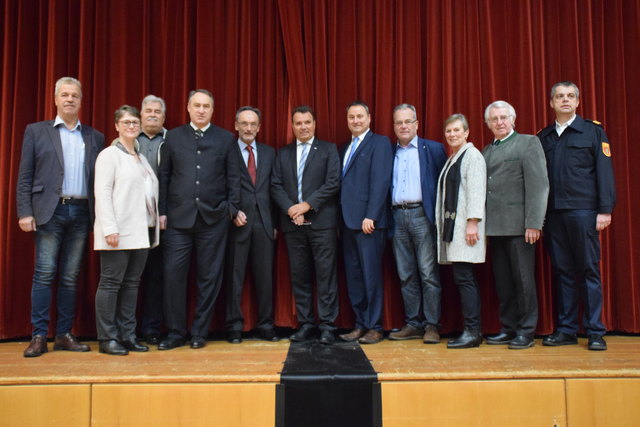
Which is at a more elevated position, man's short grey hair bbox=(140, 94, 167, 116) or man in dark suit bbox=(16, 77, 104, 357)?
man's short grey hair bbox=(140, 94, 167, 116)

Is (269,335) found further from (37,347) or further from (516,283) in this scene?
(516,283)

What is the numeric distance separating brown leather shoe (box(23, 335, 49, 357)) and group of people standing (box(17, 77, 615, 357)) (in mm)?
13

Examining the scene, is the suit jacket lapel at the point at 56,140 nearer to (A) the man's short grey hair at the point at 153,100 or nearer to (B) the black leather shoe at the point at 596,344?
(A) the man's short grey hair at the point at 153,100

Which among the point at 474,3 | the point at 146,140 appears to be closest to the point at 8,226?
the point at 146,140

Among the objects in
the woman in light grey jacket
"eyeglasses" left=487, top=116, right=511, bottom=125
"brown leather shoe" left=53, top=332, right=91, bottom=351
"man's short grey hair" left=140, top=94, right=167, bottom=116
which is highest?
"man's short grey hair" left=140, top=94, right=167, bottom=116

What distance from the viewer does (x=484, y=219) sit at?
3029 millimetres

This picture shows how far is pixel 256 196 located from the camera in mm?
3279

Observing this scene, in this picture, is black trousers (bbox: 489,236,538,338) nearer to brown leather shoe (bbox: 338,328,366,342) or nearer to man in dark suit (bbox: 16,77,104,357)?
brown leather shoe (bbox: 338,328,366,342)

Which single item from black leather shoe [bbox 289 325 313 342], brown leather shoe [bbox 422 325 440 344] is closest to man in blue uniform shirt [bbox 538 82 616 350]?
brown leather shoe [bbox 422 325 440 344]

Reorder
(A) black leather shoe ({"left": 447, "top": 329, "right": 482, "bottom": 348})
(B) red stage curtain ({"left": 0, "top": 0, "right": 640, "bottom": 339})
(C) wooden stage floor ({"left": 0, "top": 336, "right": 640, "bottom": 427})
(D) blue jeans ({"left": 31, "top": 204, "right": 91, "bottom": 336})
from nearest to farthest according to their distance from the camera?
(C) wooden stage floor ({"left": 0, "top": 336, "right": 640, "bottom": 427})
(D) blue jeans ({"left": 31, "top": 204, "right": 91, "bottom": 336})
(A) black leather shoe ({"left": 447, "top": 329, "right": 482, "bottom": 348})
(B) red stage curtain ({"left": 0, "top": 0, "right": 640, "bottom": 339})

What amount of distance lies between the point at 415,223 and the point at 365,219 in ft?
1.09

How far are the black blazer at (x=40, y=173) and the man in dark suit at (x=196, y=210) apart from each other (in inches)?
23.1

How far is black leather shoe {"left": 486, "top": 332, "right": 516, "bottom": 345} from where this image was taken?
3074mm

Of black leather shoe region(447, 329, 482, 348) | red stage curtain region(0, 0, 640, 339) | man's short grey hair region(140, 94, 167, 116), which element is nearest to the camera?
black leather shoe region(447, 329, 482, 348)
